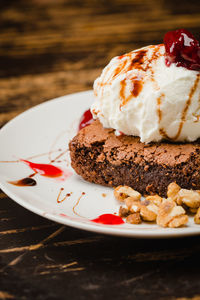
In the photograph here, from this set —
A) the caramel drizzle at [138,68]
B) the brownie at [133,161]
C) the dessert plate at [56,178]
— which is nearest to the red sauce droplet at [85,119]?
the dessert plate at [56,178]

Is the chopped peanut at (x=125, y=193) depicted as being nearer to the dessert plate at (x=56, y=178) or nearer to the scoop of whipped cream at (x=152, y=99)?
the dessert plate at (x=56, y=178)

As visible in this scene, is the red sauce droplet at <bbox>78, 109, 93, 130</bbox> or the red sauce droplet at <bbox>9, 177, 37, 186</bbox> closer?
the red sauce droplet at <bbox>9, 177, 37, 186</bbox>

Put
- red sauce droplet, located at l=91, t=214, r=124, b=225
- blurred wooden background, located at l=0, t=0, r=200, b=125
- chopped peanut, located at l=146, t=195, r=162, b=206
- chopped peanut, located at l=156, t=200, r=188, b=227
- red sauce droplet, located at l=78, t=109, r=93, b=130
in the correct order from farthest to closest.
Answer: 1. blurred wooden background, located at l=0, t=0, r=200, b=125
2. red sauce droplet, located at l=78, t=109, r=93, b=130
3. chopped peanut, located at l=146, t=195, r=162, b=206
4. red sauce droplet, located at l=91, t=214, r=124, b=225
5. chopped peanut, located at l=156, t=200, r=188, b=227

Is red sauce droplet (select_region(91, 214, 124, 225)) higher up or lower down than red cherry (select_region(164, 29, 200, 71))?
lower down

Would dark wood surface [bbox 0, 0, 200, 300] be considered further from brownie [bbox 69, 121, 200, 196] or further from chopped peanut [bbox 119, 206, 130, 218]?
brownie [bbox 69, 121, 200, 196]

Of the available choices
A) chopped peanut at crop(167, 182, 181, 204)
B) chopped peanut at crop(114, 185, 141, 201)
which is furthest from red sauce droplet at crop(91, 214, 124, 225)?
chopped peanut at crop(167, 182, 181, 204)

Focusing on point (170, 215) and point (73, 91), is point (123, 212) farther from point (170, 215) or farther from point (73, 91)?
point (73, 91)

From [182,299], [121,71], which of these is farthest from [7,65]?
[182,299]
